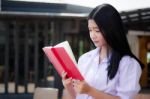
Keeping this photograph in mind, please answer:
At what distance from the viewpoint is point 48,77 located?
26.0ft

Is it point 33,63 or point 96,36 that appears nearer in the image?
point 96,36

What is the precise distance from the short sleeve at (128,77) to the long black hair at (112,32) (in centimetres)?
3

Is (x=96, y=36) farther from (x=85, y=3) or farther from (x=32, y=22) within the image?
(x=85, y=3)

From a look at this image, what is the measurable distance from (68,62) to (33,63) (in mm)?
6085

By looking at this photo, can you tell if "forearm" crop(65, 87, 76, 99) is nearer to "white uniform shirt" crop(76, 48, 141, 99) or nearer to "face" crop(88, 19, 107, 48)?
"white uniform shirt" crop(76, 48, 141, 99)

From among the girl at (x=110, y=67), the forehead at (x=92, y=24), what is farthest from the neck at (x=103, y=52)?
the forehead at (x=92, y=24)

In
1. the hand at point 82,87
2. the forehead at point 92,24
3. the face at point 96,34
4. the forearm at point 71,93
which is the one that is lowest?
the forearm at point 71,93

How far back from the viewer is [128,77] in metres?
1.82

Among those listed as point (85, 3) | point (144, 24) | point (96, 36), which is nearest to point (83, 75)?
point (96, 36)

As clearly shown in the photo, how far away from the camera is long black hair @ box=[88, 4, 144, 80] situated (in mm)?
1784

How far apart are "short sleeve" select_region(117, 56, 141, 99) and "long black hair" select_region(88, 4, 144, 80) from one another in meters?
0.03

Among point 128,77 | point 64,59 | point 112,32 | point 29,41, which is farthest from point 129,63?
point 29,41

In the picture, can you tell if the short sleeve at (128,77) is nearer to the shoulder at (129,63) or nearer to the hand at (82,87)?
the shoulder at (129,63)

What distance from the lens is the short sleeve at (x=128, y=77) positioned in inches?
70.9
